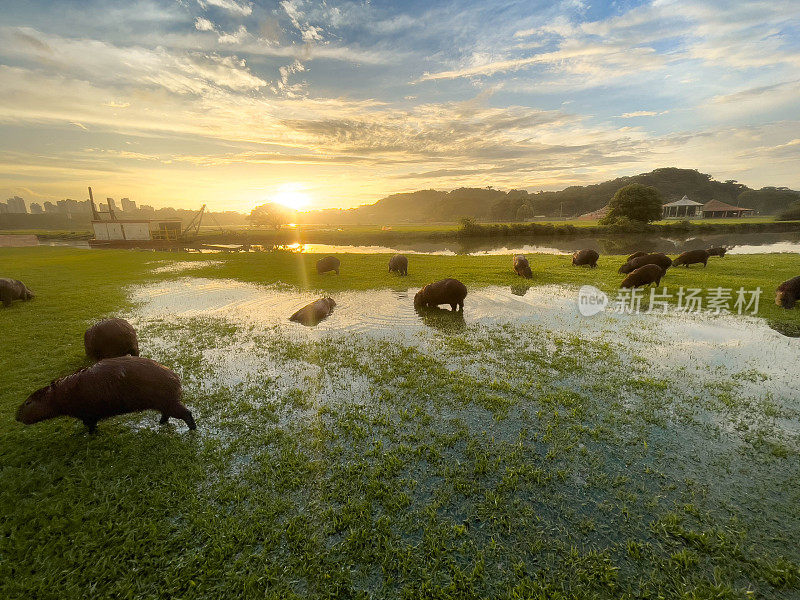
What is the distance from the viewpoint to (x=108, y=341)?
8.59 meters

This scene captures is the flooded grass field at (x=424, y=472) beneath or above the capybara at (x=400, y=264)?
beneath

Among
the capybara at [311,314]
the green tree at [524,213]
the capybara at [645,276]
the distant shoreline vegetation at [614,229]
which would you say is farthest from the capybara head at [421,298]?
the green tree at [524,213]

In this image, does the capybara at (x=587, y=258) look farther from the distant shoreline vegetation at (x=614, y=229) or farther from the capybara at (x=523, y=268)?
the distant shoreline vegetation at (x=614, y=229)

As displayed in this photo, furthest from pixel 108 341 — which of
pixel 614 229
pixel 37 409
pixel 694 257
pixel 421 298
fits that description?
pixel 614 229

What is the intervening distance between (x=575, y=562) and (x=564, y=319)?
10.1 meters

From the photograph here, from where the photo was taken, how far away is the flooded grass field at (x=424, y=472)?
3674 millimetres

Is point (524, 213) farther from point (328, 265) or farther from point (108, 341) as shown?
point (108, 341)

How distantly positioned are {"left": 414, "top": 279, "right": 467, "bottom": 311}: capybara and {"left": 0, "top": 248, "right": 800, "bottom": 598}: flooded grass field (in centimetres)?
287

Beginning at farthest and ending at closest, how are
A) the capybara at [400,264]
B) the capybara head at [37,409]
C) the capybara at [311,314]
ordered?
the capybara at [400,264] < the capybara at [311,314] < the capybara head at [37,409]

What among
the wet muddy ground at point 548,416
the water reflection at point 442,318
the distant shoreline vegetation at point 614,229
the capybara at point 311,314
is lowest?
the wet muddy ground at point 548,416

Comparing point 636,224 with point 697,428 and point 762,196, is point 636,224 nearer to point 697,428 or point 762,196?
point 697,428

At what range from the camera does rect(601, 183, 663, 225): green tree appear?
61688 millimetres

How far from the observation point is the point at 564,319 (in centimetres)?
1253

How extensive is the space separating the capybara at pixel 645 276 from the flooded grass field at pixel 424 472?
582 cm
